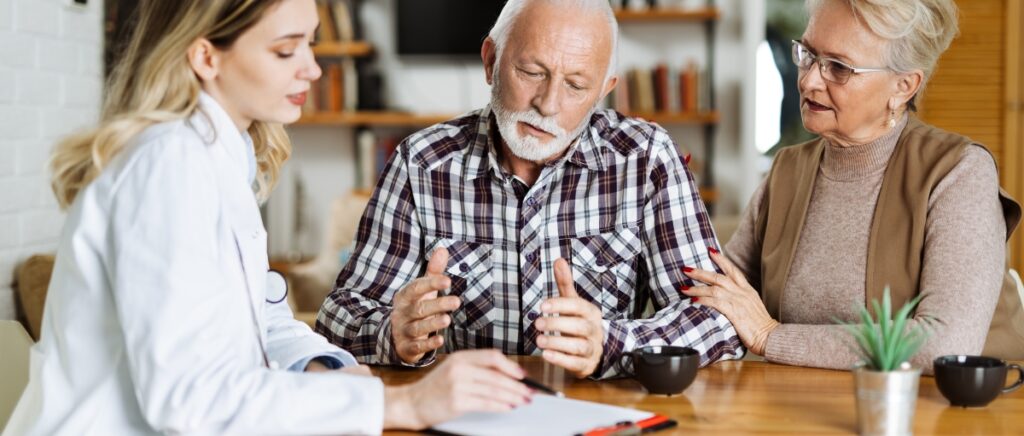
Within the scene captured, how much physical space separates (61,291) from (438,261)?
1.98 feet

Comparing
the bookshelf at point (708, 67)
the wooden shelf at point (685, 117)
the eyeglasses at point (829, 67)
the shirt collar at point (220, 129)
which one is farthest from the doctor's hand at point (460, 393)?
the wooden shelf at point (685, 117)

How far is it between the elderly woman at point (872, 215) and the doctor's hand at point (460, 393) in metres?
0.69

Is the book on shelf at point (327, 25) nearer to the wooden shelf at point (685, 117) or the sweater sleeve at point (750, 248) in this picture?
the wooden shelf at point (685, 117)

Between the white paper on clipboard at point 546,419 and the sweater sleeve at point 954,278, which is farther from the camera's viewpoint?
the sweater sleeve at point 954,278

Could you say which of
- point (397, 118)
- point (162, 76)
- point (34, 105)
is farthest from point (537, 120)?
point (397, 118)

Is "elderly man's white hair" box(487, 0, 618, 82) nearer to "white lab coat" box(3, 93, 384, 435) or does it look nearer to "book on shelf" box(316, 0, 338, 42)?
"white lab coat" box(3, 93, 384, 435)

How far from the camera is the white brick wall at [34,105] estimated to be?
107 inches

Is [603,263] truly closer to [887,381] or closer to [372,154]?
[887,381]

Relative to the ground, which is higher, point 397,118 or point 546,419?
point 546,419

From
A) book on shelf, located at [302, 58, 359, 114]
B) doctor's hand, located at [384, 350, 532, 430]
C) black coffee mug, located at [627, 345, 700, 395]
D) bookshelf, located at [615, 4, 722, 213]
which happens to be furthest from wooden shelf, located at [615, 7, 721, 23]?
doctor's hand, located at [384, 350, 532, 430]

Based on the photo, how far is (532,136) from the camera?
1.98m

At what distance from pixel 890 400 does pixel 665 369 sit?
315 mm

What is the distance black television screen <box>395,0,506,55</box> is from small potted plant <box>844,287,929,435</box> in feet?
15.3

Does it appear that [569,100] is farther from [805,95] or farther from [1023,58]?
[1023,58]
